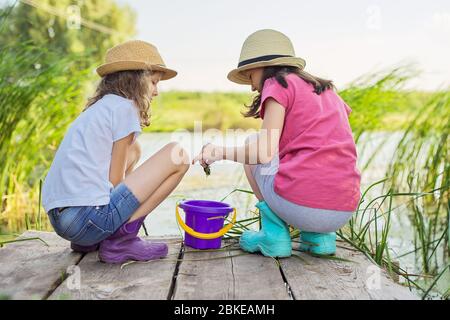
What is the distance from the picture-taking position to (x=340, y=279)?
6.64 feet

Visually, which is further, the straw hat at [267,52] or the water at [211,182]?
the water at [211,182]

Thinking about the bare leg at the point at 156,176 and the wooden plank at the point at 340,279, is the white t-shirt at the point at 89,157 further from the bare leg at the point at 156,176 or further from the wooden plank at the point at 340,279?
the wooden plank at the point at 340,279

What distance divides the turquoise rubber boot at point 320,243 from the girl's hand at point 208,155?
1.80 ft

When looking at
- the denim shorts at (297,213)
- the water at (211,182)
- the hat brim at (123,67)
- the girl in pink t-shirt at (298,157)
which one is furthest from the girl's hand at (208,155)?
the water at (211,182)

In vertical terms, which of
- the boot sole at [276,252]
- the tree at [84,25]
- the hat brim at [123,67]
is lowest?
the boot sole at [276,252]

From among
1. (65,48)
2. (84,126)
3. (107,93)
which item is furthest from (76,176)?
(65,48)

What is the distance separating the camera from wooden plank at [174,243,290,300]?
73.1 inches

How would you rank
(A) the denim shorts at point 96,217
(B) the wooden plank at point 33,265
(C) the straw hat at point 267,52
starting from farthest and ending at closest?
(C) the straw hat at point 267,52
(A) the denim shorts at point 96,217
(B) the wooden plank at point 33,265

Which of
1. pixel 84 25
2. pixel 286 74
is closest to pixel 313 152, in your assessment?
pixel 286 74

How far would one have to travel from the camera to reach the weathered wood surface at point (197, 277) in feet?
6.12

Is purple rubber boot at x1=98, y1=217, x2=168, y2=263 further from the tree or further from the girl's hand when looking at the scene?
the tree

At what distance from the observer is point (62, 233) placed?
7.15ft

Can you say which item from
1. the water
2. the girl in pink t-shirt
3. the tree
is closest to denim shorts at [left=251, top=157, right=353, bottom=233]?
the girl in pink t-shirt
